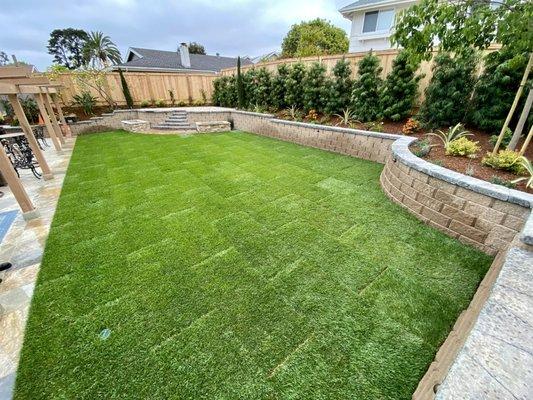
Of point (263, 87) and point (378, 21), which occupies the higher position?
point (378, 21)

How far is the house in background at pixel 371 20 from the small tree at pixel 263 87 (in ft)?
31.0

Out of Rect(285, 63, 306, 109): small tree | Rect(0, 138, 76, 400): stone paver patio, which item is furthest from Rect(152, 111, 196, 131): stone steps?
Rect(0, 138, 76, 400): stone paver patio

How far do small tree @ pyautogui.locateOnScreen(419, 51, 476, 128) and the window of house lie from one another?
41.7 feet

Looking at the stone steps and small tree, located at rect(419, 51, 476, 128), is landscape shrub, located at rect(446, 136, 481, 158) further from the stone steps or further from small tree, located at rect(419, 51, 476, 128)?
the stone steps

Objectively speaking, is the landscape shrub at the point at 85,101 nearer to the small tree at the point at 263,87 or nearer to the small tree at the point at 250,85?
the small tree at the point at 250,85

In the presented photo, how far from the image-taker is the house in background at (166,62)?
60.6 ft

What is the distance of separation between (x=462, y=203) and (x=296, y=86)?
23.2 ft

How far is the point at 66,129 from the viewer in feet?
33.1

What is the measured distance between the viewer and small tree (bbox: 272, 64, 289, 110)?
888 cm

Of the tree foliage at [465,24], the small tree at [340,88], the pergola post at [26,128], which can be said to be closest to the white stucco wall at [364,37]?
the small tree at [340,88]

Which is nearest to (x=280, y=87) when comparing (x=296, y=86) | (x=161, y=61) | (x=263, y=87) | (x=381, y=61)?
(x=296, y=86)

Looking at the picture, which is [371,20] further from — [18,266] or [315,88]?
[18,266]

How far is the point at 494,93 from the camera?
14.6 feet

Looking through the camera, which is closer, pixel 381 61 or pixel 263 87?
pixel 381 61
